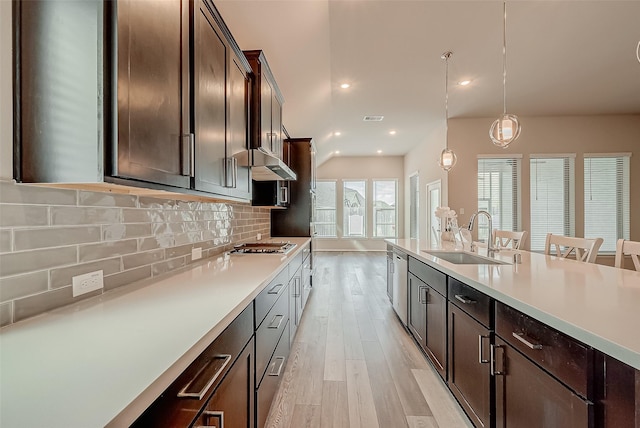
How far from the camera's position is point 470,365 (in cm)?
155

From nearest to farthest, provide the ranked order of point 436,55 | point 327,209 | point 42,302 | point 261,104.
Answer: point 42,302, point 261,104, point 436,55, point 327,209

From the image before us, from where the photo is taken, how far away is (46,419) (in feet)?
1.54

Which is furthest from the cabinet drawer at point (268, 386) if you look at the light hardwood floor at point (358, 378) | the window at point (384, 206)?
the window at point (384, 206)

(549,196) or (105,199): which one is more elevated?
(549,196)

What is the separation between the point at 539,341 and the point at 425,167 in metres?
6.37

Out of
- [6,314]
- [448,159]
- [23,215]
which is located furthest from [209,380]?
[448,159]

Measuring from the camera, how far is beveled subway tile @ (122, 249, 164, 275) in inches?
52.2

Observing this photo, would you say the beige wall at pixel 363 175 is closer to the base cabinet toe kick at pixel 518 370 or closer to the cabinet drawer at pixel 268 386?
the base cabinet toe kick at pixel 518 370

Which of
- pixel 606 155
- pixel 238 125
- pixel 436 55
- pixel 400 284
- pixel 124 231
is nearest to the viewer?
pixel 124 231

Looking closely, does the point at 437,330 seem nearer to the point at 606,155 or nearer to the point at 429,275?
the point at 429,275

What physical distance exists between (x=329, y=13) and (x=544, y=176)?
208 inches

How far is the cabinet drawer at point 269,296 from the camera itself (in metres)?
1.39

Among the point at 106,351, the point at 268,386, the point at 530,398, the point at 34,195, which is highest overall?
the point at 34,195

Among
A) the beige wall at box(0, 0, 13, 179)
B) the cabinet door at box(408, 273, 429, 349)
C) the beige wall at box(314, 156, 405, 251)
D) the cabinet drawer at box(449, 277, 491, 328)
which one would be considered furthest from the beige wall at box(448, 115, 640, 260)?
the beige wall at box(0, 0, 13, 179)
